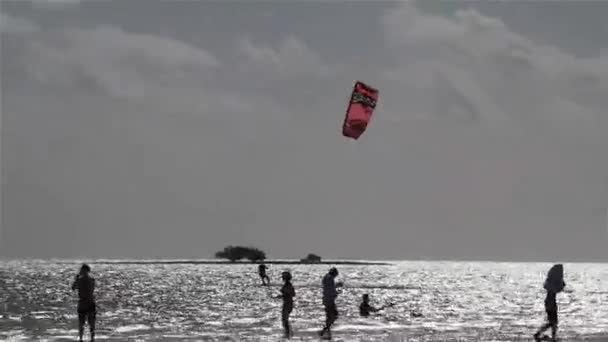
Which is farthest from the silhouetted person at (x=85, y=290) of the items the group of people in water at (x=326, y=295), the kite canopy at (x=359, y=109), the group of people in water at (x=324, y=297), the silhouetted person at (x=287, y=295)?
the kite canopy at (x=359, y=109)

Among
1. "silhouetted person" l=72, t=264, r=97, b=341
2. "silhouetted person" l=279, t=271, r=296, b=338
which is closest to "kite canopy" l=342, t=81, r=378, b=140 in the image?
"silhouetted person" l=279, t=271, r=296, b=338

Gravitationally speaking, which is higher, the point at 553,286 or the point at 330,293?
the point at 553,286

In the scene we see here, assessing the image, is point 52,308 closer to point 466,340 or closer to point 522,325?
point 522,325

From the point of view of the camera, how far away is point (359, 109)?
25547 millimetres

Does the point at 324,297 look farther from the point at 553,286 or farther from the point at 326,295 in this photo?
the point at 553,286

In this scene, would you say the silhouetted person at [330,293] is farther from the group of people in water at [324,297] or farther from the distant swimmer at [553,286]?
the distant swimmer at [553,286]

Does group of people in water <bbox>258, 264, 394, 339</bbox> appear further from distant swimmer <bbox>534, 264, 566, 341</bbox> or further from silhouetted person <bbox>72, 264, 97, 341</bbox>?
distant swimmer <bbox>534, 264, 566, 341</bbox>

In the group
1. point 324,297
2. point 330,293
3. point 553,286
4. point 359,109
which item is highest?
point 359,109

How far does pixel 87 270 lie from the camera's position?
25500 millimetres

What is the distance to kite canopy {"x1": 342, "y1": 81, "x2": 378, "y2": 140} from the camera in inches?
1000

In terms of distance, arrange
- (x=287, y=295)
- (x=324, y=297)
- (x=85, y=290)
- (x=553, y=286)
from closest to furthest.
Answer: (x=85, y=290)
(x=553, y=286)
(x=324, y=297)
(x=287, y=295)

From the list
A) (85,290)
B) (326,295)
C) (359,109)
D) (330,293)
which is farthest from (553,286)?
(85,290)

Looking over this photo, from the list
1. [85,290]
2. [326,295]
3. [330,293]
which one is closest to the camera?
[85,290]

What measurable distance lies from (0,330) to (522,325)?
17255mm
